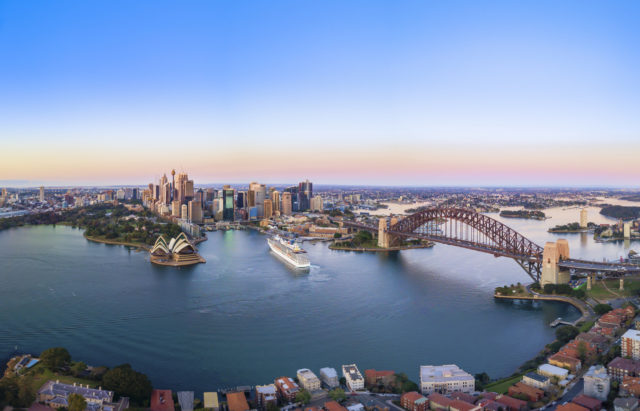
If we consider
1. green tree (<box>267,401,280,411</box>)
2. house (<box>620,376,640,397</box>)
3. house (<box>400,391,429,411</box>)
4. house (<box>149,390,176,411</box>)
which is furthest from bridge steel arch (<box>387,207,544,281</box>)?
house (<box>149,390,176,411</box>)

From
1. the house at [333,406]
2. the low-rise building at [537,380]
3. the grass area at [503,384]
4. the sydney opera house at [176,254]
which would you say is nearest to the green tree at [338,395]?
the house at [333,406]

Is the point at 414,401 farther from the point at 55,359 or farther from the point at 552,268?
the point at 552,268

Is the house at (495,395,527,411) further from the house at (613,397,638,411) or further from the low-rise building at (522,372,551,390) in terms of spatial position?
the house at (613,397,638,411)


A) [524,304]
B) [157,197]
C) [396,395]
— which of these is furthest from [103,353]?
[157,197]

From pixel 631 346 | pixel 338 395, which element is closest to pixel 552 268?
pixel 631 346

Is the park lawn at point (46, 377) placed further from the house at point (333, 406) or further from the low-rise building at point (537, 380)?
the low-rise building at point (537, 380)

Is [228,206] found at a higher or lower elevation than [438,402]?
higher

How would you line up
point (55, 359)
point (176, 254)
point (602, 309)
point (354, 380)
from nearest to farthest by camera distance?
point (354, 380) < point (55, 359) < point (602, 309) < point (176, 254)
